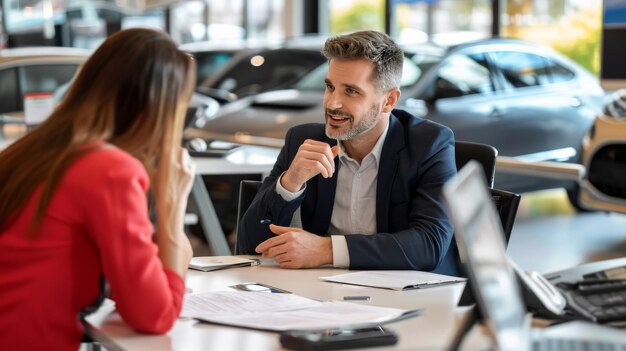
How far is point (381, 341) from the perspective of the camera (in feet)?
6.12

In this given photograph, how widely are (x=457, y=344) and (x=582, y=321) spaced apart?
1.61 feet

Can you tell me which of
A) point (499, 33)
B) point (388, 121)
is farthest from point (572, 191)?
point (388, 121)

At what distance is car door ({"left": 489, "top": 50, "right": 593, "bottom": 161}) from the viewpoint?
7.40m

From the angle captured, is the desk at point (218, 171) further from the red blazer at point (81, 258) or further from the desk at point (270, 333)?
the red blazer at point (81, 258)

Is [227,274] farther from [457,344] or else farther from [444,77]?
[444,77]

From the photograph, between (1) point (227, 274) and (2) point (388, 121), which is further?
(2) point (388, 121)

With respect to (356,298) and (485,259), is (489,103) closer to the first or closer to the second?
(356,298)

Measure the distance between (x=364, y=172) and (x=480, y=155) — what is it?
1.21ft

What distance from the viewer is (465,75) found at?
738cm

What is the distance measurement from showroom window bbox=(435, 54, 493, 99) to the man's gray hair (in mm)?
4241

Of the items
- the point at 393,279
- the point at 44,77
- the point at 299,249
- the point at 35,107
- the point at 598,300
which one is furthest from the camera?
the point at 44,77

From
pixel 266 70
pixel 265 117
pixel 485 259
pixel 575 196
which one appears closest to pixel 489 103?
pixel 575 196

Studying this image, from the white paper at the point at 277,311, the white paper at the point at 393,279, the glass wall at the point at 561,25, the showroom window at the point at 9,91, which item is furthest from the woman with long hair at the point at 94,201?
the glass wall at the point at 561,25

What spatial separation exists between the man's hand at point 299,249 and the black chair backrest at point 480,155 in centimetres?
60
